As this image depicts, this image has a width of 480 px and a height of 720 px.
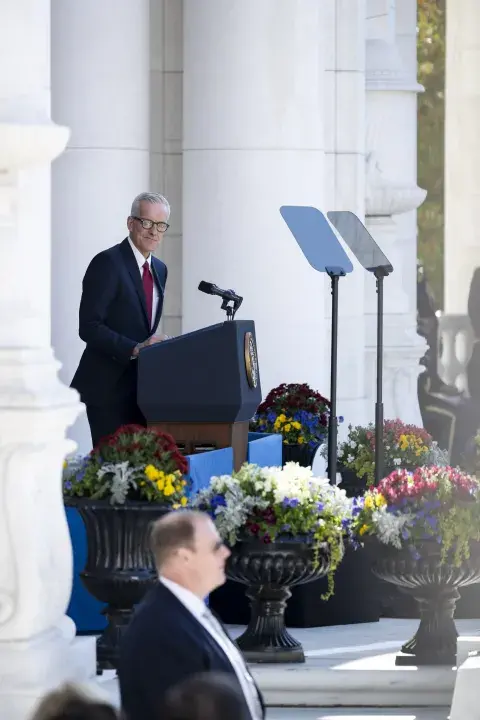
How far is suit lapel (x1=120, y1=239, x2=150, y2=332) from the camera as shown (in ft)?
33.6

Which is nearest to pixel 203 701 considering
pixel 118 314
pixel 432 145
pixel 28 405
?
pixel 28 405

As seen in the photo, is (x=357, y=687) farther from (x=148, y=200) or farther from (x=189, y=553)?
(x=189, y=553)

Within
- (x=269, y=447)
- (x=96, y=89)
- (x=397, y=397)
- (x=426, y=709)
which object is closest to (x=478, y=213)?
(x=397, y=397)

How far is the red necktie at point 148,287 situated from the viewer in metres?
10.3

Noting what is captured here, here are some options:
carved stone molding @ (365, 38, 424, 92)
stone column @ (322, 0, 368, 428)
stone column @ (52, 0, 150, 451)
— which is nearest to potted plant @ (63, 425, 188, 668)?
stone column @ (52, 0, 150, 451)

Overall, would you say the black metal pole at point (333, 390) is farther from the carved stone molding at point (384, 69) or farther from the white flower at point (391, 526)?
the carved stone molding at point (384, 69)

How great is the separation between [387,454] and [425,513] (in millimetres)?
2769

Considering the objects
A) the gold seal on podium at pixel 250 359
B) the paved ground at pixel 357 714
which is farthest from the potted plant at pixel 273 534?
the gold seal on podium at pixel 250 359

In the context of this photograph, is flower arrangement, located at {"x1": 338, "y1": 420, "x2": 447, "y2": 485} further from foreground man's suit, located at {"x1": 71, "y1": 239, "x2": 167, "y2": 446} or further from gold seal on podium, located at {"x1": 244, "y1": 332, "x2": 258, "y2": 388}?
foreground man's suit, located at {"x1": 71, "y1": 239, "x2": 167, "y2": 446}

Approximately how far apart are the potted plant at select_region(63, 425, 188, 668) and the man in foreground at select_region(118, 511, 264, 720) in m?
2.86

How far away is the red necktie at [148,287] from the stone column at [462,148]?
13.5 metres

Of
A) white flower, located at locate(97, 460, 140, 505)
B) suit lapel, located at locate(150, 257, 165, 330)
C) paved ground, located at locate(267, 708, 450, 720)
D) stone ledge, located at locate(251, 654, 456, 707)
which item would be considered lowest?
paved ground, located at locate(267, 708, 450, 720)

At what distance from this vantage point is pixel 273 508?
903cm

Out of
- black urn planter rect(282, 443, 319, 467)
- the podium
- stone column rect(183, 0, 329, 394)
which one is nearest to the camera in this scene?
the podium
